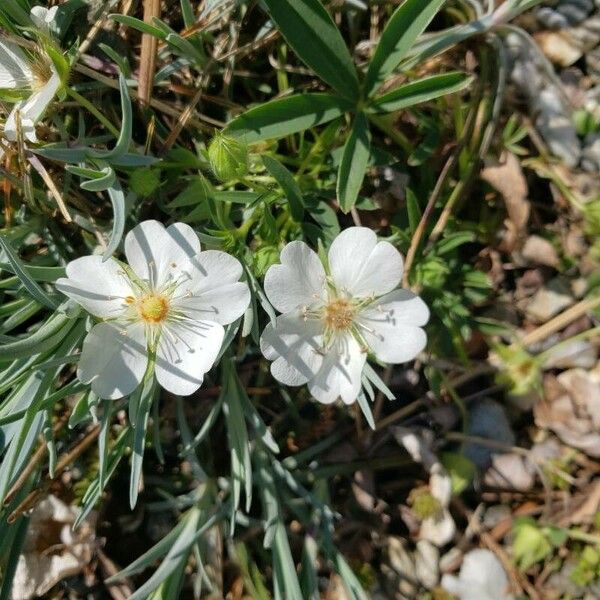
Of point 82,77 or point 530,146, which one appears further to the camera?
point 530,146

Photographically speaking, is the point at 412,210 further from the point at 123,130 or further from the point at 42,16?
the point at 42,16

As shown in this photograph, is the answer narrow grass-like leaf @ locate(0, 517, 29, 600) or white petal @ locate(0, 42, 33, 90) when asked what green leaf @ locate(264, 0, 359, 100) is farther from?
narrow grass-like leaf @ locate(0, 517, 29, 600)

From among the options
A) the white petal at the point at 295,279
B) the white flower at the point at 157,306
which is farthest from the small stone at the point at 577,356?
the white flower at the point at 157,306

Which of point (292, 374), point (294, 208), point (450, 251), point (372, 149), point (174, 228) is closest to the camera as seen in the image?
point (174, 228)

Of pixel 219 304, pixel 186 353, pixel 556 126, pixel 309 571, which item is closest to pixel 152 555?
pixel 309 571

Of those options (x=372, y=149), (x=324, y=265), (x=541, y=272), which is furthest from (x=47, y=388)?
(x=541, y=272)

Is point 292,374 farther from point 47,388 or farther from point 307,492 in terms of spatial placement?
point 307,492
